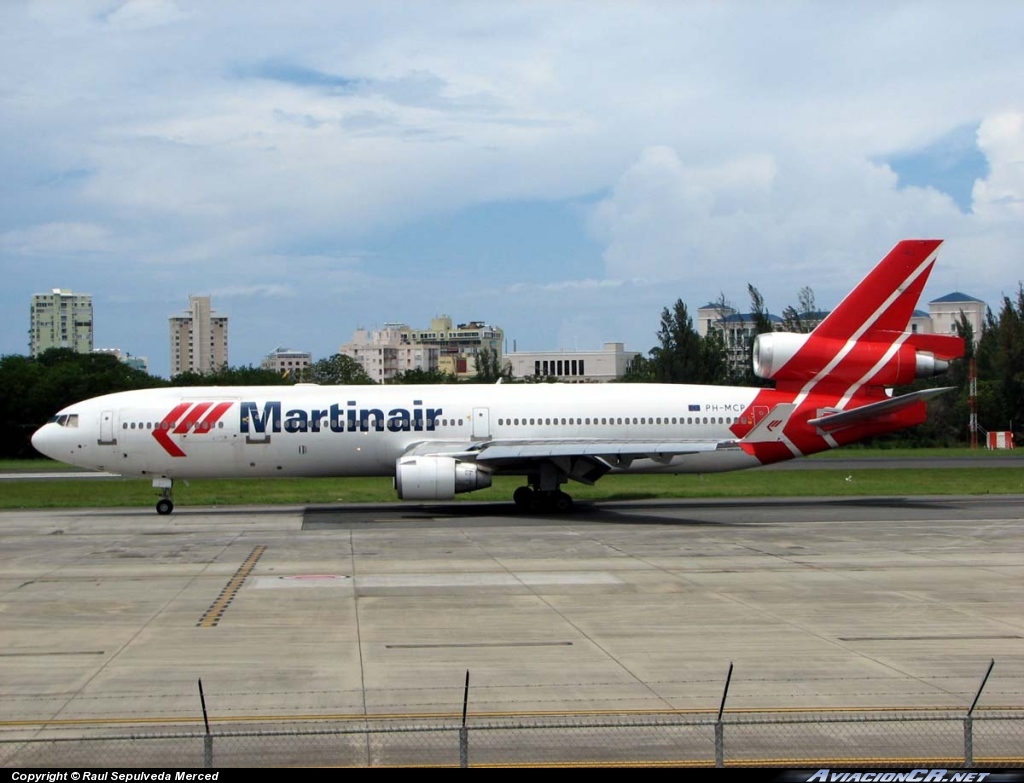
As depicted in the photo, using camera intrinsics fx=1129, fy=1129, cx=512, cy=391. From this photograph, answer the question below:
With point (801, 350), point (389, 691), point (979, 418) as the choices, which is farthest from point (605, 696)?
point (979, 418)

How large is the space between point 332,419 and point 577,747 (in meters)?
28.1

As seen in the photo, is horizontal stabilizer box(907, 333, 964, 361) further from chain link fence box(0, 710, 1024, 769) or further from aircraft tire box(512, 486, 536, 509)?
chain link fence box(0, 710, 1024, 769)

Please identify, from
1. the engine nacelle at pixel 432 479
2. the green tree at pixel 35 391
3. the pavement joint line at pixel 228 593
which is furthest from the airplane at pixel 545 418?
the green tree at pixel 35 391

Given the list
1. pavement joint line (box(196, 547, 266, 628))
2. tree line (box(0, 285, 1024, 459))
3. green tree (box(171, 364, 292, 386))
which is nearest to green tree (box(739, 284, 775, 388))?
tree line (box(0, 285, 1024, 459))

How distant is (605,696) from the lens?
13250 mm

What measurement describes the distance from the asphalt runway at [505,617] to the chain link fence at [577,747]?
1236 millimetres

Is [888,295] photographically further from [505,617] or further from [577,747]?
[577,747]

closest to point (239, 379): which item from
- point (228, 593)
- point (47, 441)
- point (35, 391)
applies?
point (35, 391)

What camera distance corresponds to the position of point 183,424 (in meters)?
37.8

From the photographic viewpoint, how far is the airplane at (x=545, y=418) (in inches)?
1486

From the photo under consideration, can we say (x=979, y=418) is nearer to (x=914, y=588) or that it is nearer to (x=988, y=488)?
(x=988, y=488)

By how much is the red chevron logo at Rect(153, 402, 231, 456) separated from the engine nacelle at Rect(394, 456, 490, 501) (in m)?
7.06

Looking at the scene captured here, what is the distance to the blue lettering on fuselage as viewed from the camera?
1487 inches

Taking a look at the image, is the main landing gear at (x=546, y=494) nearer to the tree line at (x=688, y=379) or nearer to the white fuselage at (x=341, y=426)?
the white fuselage at (x=341, y=426)
